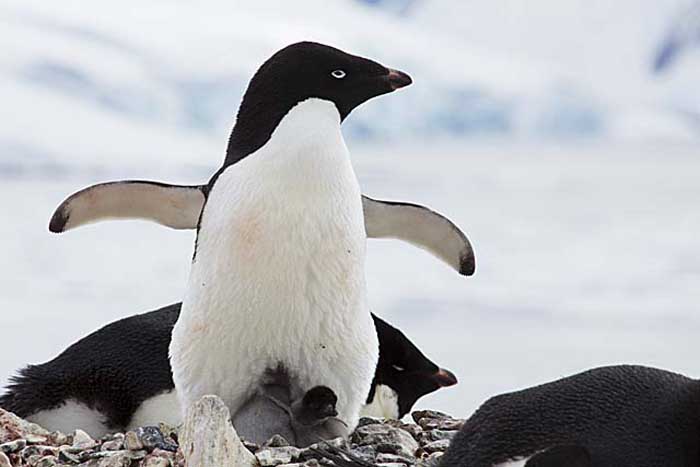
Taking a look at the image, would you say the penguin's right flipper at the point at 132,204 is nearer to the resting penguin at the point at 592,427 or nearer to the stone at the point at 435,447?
the stone at the point at 435,447

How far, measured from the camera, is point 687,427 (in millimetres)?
2773

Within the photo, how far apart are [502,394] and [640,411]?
12.7 inches

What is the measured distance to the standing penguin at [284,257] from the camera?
3.91 m

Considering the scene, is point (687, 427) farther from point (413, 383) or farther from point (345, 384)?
point (413, 383)

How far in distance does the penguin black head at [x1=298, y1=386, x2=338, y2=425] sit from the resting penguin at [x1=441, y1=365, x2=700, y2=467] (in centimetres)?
109

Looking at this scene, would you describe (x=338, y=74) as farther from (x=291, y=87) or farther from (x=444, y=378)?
(x=444, y=378)

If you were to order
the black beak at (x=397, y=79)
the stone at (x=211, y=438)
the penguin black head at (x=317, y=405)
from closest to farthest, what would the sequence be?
the stone at (x=211, y=438) < the penguin black head at (x=317, y=405) < the black beak at (x=397, y=79)

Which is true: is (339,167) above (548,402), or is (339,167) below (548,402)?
above

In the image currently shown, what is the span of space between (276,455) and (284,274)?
22.2 inches

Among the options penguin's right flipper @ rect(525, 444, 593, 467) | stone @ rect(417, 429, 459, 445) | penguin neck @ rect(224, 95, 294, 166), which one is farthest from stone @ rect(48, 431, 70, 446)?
penguin's right flipper @ rect(525, 444, 593, 467)

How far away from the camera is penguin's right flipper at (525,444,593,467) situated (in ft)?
8.87

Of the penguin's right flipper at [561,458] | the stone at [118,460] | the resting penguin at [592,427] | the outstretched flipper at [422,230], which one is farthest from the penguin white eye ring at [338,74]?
the penguin's right flipper at [561,458]

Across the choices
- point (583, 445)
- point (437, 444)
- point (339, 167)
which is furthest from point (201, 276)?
point (583, 445)

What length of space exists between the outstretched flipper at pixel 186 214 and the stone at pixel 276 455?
49.4 inches
